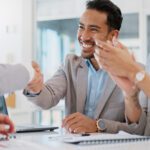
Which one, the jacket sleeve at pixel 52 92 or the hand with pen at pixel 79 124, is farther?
the jacket sleeve at pixel 52 92

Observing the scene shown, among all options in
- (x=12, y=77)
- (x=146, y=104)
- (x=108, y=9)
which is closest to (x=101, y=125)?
(x=146, y=104)

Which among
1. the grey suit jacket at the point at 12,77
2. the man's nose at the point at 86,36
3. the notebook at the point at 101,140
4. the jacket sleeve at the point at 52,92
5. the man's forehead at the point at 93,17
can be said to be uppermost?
the man's forehead at the point at 93,17

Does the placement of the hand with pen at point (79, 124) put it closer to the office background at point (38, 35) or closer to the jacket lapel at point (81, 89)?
the jacket lapel at point (81, 89)

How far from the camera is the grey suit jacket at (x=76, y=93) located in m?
1.55

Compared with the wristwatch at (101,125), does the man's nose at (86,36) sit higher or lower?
higher

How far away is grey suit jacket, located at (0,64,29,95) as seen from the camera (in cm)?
84

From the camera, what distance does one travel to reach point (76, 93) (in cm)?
163

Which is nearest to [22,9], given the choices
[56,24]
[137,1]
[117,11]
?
[56,24]

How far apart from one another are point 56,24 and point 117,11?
2537 mm

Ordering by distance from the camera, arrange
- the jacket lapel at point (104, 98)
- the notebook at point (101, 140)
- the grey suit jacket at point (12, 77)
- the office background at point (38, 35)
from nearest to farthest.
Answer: the grey suit jacket at point (12, 77)
the notebook at point (101, 140)
the jacket lapel at point (104, 98)
the office background at point (38, 35)

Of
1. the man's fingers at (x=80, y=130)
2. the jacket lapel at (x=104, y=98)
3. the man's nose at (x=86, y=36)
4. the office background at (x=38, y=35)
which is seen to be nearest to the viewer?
the man's fingers at (x=80, y=130)


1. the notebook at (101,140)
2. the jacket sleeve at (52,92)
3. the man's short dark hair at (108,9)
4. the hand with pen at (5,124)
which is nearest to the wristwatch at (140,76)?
the notebook at (101,140)

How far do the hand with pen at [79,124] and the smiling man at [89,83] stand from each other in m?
0.10

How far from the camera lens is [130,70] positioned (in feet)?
3.79
